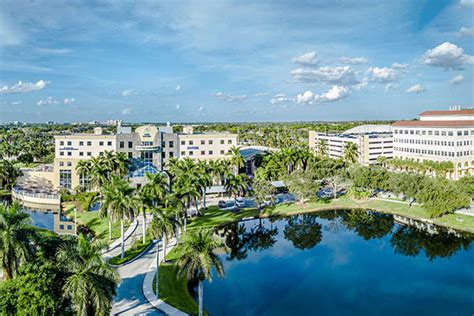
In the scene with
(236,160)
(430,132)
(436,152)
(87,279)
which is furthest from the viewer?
(430,132)

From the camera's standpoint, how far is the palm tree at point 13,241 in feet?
91.5

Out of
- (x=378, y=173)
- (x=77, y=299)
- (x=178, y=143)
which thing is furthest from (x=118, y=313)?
(x=178, y=143)

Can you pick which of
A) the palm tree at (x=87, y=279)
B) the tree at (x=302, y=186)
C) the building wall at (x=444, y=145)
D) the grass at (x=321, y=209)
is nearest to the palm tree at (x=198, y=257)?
the palm tree at (x=87, y=279)

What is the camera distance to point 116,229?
56438mm

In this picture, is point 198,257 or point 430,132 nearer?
point 198,257

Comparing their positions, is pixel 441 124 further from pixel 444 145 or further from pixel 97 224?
pixel 97 224

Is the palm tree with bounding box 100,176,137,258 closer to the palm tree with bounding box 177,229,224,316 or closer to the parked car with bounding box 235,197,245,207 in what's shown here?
the palm tree with bounding box 177,229,224,316

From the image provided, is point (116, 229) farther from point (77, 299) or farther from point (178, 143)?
point (178, 143)

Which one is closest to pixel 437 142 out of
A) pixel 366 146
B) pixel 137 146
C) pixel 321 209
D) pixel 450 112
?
pixel 450 112

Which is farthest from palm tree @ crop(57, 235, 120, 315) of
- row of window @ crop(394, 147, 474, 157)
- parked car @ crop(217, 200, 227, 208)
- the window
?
row of window @ crop(394, 147, 474, 157)

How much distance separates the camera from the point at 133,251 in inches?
1853

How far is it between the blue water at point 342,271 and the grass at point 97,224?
15529 mm

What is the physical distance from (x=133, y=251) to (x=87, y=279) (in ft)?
74.9

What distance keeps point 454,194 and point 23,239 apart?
58.4 m
